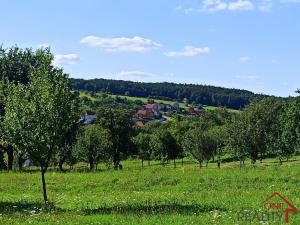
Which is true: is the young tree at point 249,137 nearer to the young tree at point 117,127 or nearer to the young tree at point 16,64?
the young tree at point 117,127

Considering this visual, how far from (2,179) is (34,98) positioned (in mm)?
17490

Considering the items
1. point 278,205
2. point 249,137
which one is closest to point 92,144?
point 249,137

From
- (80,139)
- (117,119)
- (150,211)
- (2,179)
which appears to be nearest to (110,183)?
(2,179)

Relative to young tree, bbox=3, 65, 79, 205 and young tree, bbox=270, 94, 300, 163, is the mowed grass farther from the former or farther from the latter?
young tree, bbox=270, 94, 300, 163

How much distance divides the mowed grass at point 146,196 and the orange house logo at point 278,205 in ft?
1.23

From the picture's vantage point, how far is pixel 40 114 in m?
21.7

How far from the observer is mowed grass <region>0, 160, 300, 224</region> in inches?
603

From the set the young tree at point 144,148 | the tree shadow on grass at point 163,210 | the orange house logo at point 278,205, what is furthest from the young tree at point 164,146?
the tree shadow on grass at point 163,210

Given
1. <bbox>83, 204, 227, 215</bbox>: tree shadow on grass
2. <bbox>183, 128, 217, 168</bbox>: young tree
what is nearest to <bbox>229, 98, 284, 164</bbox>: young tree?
<bbox>183, 128, 217, 168</bbox>: young tree

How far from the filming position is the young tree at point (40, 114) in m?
21.5

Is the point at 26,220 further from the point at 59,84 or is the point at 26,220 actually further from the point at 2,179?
the point at 2,179

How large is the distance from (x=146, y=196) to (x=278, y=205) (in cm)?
797

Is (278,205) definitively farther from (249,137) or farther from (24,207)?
(249,137)

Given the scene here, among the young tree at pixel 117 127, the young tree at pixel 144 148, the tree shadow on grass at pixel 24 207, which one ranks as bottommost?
the tree shadow on grass at pixel 24 207
